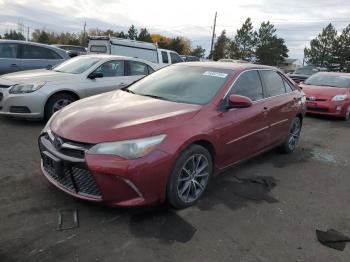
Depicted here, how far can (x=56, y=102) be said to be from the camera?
24.2ft

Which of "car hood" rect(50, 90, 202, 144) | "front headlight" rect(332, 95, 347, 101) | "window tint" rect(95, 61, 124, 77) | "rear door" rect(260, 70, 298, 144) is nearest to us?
"car hood" rect(50, 90, 202, 144)

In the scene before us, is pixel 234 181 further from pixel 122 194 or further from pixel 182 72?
pixel 122 194

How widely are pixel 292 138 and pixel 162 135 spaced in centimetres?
368

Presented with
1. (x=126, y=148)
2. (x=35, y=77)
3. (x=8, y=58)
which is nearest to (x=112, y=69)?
(x=35, y=77)

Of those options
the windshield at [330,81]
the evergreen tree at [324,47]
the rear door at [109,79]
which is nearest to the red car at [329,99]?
the windshield at [330,81]

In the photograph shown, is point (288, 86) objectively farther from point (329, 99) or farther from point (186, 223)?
point (329, 99)

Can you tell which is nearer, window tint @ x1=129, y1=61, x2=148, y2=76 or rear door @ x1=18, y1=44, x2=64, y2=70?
window tint @ x1=129, y1=61, x2=148, y2=76

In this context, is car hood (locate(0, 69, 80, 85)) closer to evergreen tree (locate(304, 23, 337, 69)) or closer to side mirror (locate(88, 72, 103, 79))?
side mirror (locate(88, 72, 103, 79))

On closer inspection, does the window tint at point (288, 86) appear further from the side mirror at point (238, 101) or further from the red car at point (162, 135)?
the side mirror at point (238, 101)

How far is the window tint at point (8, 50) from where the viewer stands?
409 inches

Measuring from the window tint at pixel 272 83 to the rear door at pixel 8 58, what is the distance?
7.57m

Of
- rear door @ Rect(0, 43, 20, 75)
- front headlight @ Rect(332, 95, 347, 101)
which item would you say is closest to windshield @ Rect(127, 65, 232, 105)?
rear door @ Rect(0, 43, 20, 75)

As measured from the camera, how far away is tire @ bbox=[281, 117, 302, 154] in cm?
640

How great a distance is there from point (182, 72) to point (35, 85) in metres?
3.40
